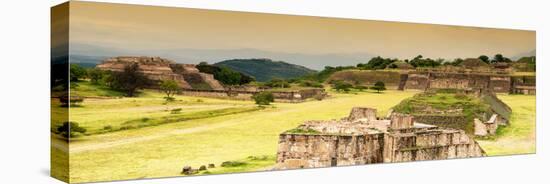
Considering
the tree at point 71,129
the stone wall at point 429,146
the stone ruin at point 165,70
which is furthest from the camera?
the stone wall at point 429,146

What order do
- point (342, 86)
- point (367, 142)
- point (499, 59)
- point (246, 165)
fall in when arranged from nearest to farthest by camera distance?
point (246, 165)
point (367, 142)
point (342, 86)
point (499, 59)

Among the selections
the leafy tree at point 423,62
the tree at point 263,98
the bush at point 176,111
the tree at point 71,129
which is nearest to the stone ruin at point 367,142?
the tree at point 263,98

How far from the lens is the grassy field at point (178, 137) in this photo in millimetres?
9930

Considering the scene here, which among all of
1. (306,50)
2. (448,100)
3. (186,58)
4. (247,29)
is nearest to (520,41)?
(448,100)

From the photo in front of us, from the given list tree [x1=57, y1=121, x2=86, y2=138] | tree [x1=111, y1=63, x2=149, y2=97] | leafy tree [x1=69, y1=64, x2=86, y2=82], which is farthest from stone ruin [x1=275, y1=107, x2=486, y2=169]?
leafy tree [x1=69, y1=64, x2=86, y2=82]

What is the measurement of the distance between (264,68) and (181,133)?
5.09 ft

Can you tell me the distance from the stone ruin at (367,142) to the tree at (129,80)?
89.5 inches

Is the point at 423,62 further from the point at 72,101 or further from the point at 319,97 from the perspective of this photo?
the point at 72,101

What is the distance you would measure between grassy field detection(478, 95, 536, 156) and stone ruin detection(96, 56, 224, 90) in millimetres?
5237

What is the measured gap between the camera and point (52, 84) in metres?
10.3

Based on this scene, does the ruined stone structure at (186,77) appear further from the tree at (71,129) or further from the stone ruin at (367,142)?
the tree at (71,129)

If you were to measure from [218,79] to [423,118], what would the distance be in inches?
141

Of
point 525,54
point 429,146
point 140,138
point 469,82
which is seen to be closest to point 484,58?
point 469,82

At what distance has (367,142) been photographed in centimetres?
1194
